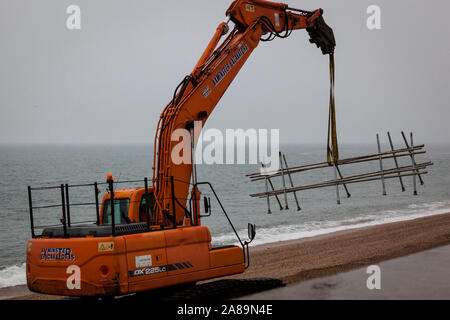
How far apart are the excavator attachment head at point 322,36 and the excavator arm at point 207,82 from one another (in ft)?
0.09

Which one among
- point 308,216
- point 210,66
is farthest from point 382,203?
point 210,66

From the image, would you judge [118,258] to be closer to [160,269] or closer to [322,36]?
[160,269]

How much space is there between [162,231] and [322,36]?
7.70m

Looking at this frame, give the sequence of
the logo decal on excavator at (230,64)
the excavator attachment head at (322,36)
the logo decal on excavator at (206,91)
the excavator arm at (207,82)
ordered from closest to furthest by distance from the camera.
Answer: the excavator arm at (207,82)
the logo decal on excavator at (206,91)
the logo decal on excavator at (230,64)
the excavator attachment head at (322,36)

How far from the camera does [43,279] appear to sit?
9453 millimetres

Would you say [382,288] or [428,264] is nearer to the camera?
[382,288]

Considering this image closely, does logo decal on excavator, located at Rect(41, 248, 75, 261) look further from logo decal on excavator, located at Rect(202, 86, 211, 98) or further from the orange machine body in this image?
logo decal on excavator, located at Rect(202, 86, 211, 98)

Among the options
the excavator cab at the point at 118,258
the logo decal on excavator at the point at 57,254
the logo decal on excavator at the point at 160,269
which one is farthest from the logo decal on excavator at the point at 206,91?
the logo decal on excavator at the point at 57,254

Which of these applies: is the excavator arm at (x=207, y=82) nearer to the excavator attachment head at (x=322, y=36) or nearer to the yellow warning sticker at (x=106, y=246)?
the excavator attachment head at (x=322, y=36)

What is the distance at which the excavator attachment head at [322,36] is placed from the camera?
14.5m

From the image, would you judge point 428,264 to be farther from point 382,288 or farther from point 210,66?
point 210,66

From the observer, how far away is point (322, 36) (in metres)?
14.6

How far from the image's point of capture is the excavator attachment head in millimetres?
14500
